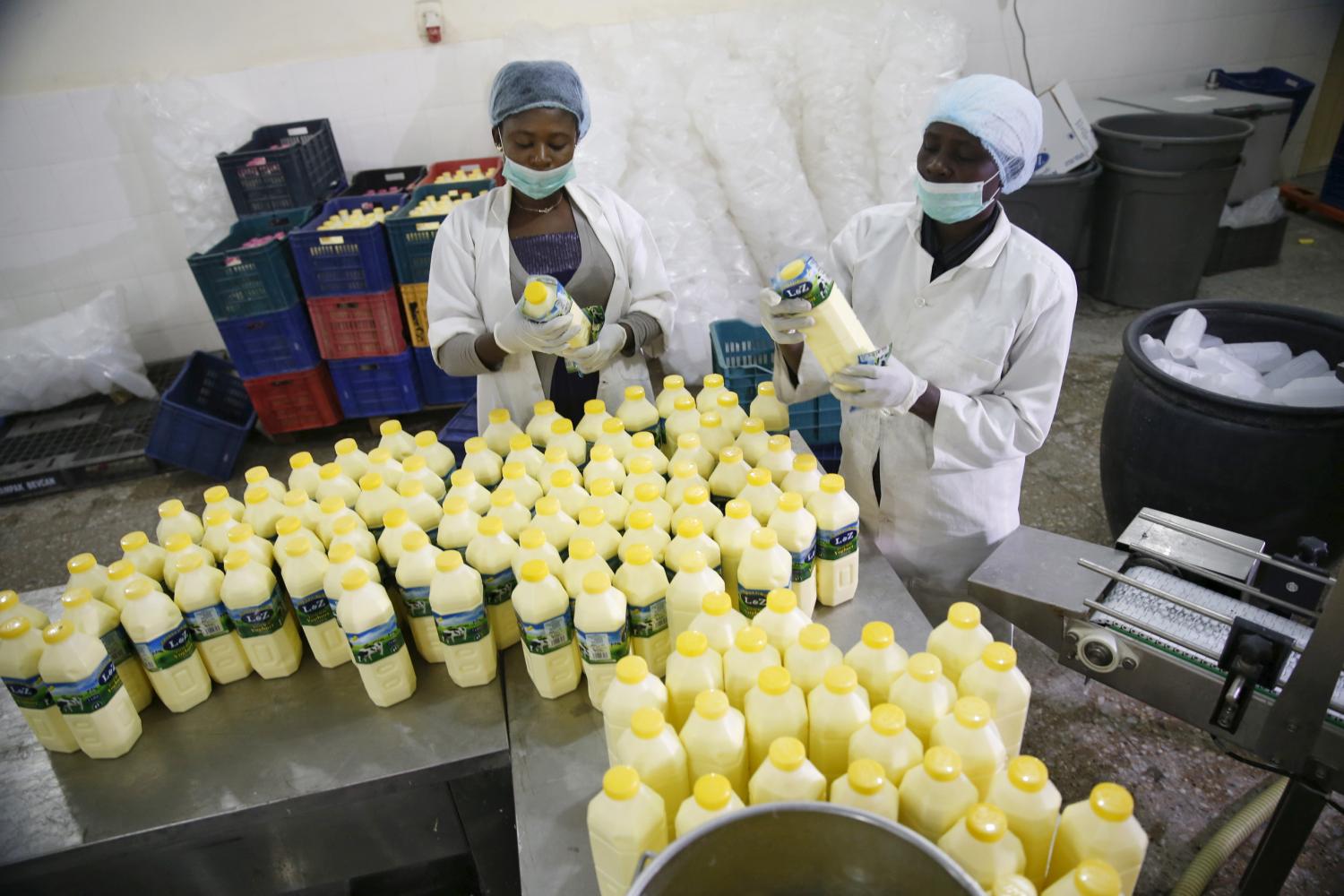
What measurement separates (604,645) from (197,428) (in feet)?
12.2

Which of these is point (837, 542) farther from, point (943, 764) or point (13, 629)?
point (13, 629)

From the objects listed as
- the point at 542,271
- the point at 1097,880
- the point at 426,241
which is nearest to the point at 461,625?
the point at 1097,880

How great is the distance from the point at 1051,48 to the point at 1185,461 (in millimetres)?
3711

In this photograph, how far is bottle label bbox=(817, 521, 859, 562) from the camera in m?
1.62

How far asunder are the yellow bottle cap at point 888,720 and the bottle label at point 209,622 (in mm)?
1263

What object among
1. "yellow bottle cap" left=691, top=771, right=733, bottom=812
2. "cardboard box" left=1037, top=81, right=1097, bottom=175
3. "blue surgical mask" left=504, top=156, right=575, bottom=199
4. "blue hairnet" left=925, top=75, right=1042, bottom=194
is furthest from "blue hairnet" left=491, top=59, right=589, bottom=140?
"cardboard box" left=1037, top=81, right=1097, bottom=175

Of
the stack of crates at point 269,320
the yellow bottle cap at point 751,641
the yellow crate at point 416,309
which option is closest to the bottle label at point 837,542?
the yellow bottle cap at point 751,641

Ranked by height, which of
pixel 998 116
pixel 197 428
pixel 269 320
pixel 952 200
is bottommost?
pixel 197 428

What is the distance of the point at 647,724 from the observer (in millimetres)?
1118

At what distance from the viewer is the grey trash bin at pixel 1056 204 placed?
475 centimetres

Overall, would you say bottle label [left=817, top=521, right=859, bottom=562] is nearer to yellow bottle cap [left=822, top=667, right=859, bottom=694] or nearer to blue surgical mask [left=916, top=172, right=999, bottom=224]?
yellow bottle cap [left=822, top=667, right=859, bottom=694]

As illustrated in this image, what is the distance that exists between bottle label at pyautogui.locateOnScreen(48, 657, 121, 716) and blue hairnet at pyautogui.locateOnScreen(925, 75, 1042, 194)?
1.97m

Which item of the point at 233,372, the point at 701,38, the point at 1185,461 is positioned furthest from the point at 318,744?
the point at 701,38

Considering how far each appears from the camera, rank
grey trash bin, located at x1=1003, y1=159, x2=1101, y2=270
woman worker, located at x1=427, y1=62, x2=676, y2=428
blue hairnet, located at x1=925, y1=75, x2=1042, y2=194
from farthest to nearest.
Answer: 1. grey trash bin, located at x1=1003, y1=159, x2=1101, y2=270
2. woman worker, located at x1=427, y1=62, x2=676, y2=428
3. blue hairnet, located at x1=925, y1=75, x2=1042, y2=194
